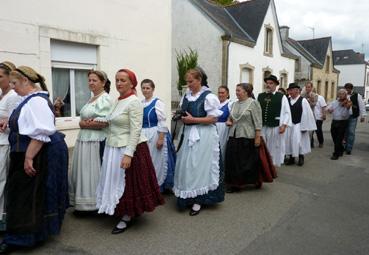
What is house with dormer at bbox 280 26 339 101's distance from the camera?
91.0 ft

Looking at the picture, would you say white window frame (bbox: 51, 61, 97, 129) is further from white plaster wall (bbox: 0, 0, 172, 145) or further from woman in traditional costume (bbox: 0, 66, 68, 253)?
woman in traditional costume (bbox: 0, 66, 68, 253)

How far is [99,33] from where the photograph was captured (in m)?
8.09

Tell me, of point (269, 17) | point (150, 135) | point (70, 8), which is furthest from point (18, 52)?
point (269, 17)

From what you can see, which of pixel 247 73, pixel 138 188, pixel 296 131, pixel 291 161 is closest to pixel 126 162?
pixel 138 188

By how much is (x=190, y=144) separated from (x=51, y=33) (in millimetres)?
4573

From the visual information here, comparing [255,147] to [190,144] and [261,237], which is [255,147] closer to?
[190,144]

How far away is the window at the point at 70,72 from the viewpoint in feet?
24.5

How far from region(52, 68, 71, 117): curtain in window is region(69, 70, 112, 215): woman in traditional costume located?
4150mm

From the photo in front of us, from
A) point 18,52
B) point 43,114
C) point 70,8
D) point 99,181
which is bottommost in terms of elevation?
point 99,181

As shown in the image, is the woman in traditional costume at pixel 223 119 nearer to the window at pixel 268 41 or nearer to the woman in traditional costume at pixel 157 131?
the woman in traditional costume at pixel 157 131

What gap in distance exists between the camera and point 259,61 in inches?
762

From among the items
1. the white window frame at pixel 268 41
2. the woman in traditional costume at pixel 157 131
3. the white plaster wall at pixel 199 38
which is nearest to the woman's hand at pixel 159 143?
the woman in traditional costume at pixel 157 131

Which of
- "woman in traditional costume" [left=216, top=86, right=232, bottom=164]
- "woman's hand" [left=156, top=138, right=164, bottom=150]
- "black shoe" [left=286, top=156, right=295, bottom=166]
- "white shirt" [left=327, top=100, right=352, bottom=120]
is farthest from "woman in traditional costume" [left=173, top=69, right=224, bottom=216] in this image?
"white shirt" [left=327, top=100, right=352, bottom=120]

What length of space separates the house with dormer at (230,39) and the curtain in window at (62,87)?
1023 centimetres
